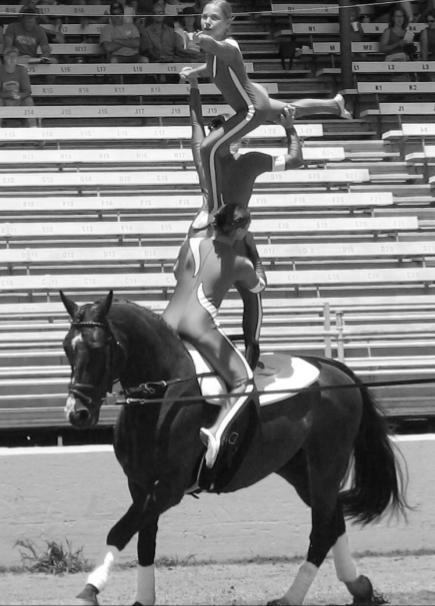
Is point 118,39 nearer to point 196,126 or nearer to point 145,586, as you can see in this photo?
point 196,126

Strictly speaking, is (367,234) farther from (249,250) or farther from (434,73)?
(249,250)

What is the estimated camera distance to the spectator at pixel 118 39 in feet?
51.4

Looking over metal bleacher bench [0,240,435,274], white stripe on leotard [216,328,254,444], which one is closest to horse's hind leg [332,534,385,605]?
white stripe on leotard [216,328,254,444]

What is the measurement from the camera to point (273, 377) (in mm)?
6410

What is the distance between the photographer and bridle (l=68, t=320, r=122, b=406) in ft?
17.8

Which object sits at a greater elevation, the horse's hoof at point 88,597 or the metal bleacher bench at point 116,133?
the metal bleacher bench at point 116,133

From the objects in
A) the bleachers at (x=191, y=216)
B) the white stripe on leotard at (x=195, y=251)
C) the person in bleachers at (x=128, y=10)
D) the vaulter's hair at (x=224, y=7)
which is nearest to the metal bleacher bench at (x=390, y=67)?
the bleachers at (x=191, y=216)

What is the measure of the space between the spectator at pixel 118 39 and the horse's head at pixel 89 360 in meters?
10.6

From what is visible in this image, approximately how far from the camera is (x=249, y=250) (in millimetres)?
6367

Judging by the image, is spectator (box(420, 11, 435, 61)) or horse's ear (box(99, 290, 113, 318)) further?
spectator (box(420, 11, 435, 61))

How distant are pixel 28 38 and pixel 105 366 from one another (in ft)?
34.4

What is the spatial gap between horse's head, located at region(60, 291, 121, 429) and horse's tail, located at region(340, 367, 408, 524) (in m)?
1.78

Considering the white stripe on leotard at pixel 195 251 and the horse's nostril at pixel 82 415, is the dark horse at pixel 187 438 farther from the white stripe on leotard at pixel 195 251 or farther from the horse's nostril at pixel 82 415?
the white stripe on leotard at pixel 195 251

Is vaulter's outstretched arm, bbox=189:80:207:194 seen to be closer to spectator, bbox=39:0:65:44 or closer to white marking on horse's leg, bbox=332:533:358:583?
white marking on horse's leg, bbox=332:533:358:583
